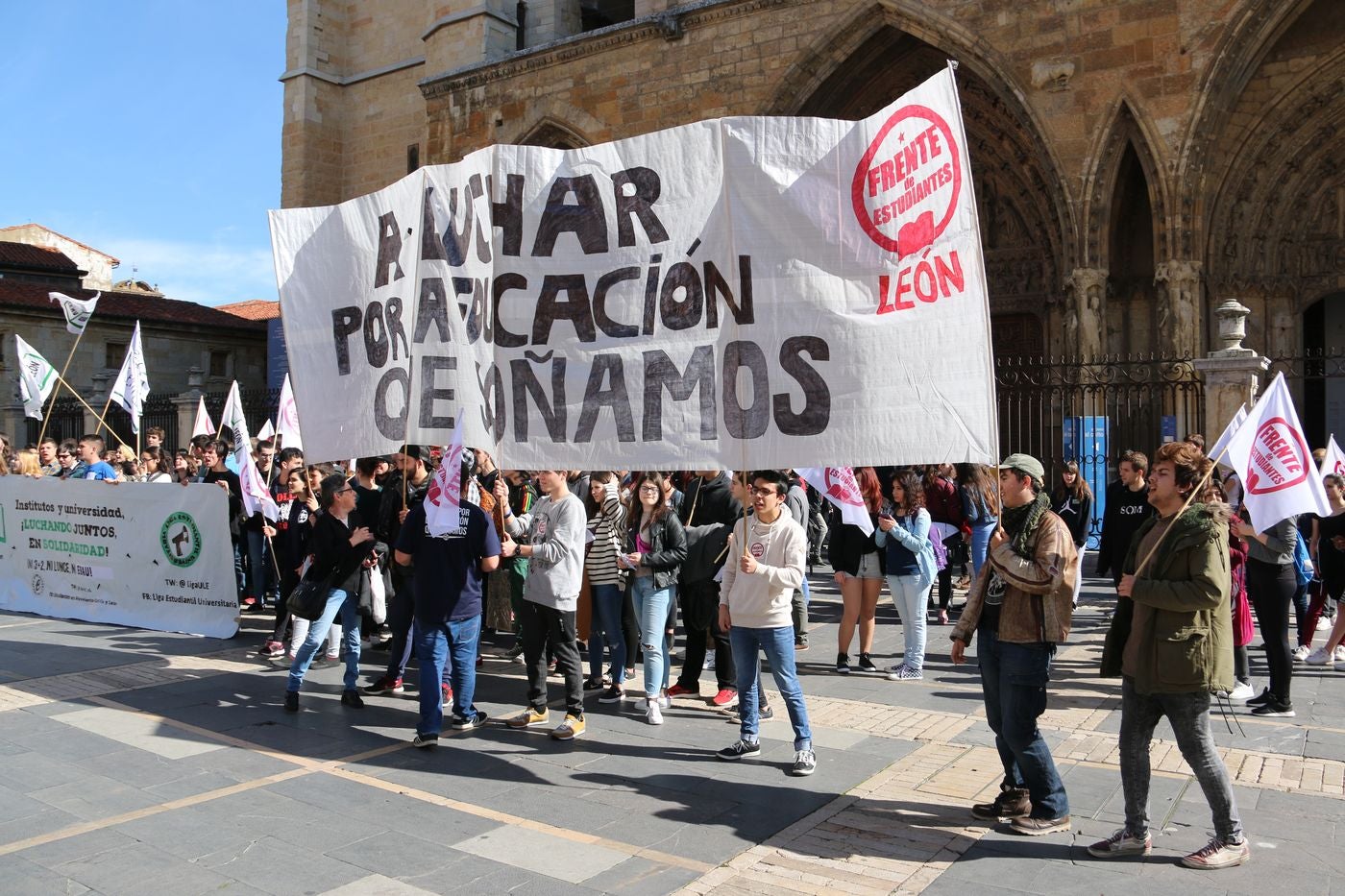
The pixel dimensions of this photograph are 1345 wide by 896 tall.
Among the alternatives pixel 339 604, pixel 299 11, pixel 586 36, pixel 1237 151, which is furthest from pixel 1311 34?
pixel 299 11

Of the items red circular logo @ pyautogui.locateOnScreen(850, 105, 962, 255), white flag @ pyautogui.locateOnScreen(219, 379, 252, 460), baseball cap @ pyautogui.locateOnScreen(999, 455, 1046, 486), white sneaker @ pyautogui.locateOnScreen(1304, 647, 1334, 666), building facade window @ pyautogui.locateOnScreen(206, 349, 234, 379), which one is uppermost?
building facade window @ pyautogui.locateOnScreen(206, 349, 234, 379)

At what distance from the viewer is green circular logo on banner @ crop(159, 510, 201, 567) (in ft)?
32.6

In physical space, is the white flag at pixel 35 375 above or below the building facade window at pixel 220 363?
below

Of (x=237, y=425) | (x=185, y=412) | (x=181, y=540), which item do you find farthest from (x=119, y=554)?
(x=185, y=412)

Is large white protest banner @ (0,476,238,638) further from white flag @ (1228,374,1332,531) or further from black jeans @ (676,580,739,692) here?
white flag @ (1228,374,1332,531)

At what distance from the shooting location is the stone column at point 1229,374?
12836 millimetres

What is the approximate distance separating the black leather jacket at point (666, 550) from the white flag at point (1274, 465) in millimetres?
3613

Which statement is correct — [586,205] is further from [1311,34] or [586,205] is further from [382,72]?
[382,72]

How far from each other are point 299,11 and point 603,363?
2945 cm

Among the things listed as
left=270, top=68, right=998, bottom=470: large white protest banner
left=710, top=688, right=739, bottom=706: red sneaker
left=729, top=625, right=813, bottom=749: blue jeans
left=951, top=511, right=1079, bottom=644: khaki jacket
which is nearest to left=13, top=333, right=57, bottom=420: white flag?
left=270, top=68, right=998, bottom=470: large white protest banner

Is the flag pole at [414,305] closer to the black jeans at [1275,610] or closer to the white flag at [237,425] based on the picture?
the white flag at [237,425]

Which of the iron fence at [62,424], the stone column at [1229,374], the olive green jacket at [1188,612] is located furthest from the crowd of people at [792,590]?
the iron fence at [62,424]

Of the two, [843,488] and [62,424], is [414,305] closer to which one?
[843,488]

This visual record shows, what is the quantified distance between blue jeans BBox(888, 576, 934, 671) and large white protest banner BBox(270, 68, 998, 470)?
145 inches
